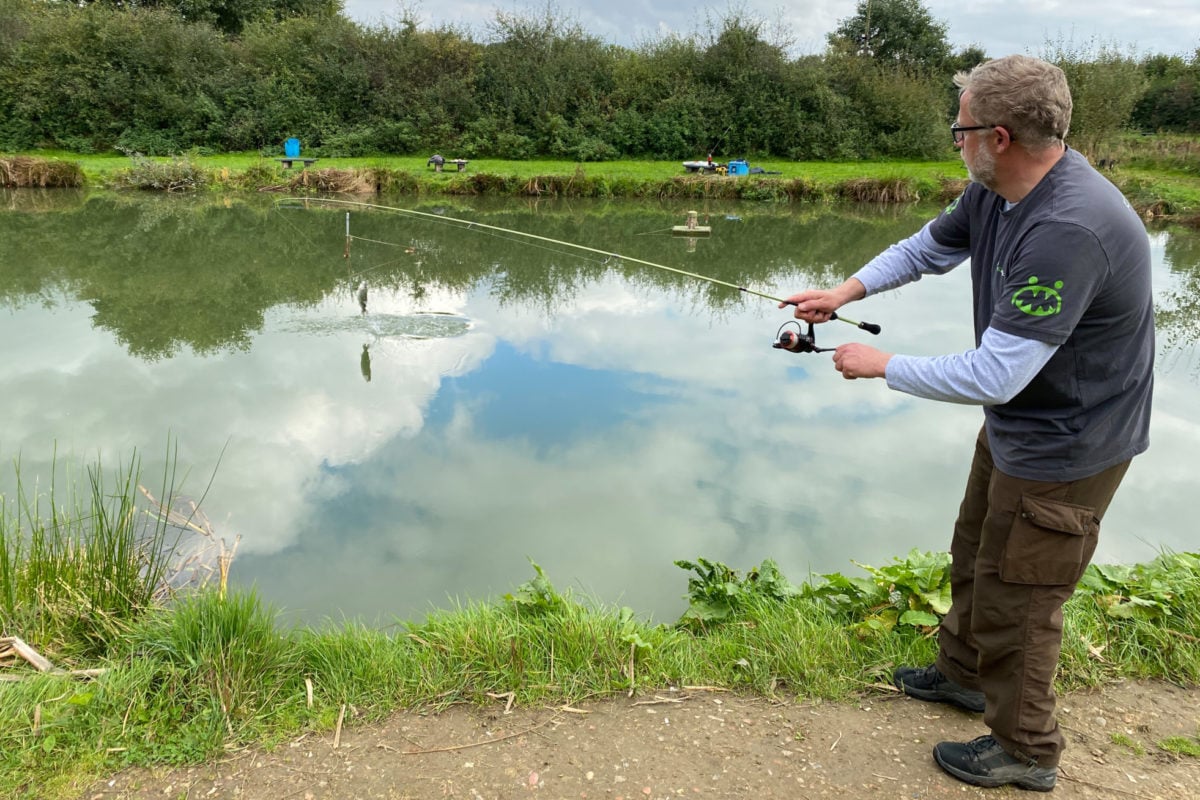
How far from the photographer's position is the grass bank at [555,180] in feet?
58.1

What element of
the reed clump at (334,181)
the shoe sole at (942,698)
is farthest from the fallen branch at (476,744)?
the reed clump at (334,181)

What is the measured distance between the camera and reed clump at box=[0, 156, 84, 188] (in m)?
16.8

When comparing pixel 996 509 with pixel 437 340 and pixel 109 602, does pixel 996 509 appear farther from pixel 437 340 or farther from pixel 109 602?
pixel 437 340

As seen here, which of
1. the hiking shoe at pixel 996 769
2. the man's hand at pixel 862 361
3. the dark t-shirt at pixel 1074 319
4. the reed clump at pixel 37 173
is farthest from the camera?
the reed clump at pixel 37 173

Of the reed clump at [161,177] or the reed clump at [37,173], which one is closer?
the reed clump at [37,173]

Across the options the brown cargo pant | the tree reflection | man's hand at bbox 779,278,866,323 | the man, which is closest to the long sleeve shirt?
the man

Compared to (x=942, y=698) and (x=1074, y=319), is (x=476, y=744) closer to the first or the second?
(x=942, y=698)

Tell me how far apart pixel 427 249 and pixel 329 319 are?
434 cm

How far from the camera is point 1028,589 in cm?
200

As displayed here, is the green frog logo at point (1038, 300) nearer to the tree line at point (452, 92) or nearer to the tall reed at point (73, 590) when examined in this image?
the tall reed at point (73, 590)

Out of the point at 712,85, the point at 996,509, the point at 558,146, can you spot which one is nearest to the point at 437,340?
the point at 996,509

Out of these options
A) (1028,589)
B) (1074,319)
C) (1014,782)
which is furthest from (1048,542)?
(1014,782)

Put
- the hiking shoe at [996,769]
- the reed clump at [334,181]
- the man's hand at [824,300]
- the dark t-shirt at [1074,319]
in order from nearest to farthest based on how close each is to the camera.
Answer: the dark t-shirt at [1074,319]
the hiking shoe at [996,769]
the man's hand at [824,300]
the reed clump at [334,181]

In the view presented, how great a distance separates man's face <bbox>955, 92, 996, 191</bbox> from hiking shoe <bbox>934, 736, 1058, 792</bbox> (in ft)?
4.84
